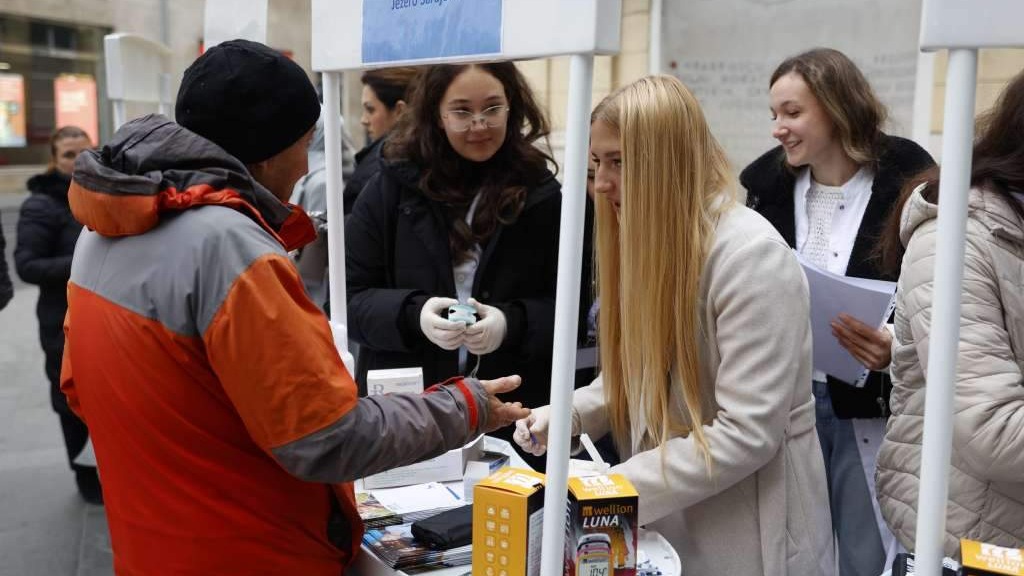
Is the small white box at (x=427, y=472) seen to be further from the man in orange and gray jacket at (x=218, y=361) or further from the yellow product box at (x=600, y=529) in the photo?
the yellow product box at (x=600, y=529)

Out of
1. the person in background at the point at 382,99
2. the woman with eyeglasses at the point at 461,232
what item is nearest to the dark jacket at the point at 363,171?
the person in background at the point at 382,99

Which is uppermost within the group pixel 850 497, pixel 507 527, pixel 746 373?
pixel 746 373

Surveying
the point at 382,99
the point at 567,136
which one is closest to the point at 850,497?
the point at 567,136

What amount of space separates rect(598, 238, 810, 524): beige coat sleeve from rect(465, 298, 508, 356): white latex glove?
0.77 metres

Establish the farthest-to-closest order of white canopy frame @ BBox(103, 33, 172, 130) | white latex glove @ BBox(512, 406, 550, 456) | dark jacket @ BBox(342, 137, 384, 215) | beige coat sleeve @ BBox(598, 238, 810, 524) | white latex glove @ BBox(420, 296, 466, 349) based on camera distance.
Result: white canopy frame @ BBox(103, 33, 172, 130), dark jacket @ BBox(342, 137, 384, 215), white latex glove @ BBox(420, 296, 466, 349), white latex glove @ BBox(512, 406, 550, 456), beige coat sleeve @ BBox(598, 238, 810, 524)

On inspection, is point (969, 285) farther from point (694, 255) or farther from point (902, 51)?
point (902, 51)

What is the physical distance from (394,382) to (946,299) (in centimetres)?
128

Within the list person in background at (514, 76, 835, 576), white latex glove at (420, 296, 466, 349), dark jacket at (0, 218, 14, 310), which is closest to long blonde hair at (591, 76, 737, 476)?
person in background at (514, 76, 835, 576)

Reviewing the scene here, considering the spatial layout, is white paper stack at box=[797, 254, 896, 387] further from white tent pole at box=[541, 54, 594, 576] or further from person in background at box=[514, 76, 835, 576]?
white tent pole at box=[541, 54, 594, 576]

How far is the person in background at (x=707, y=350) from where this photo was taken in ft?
4.99

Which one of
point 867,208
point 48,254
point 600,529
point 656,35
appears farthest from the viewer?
point 656,35

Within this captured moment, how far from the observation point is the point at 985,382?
1.37 meters

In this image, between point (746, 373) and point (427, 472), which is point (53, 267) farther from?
point (746, 373)

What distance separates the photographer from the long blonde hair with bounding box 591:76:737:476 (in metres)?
1.54
